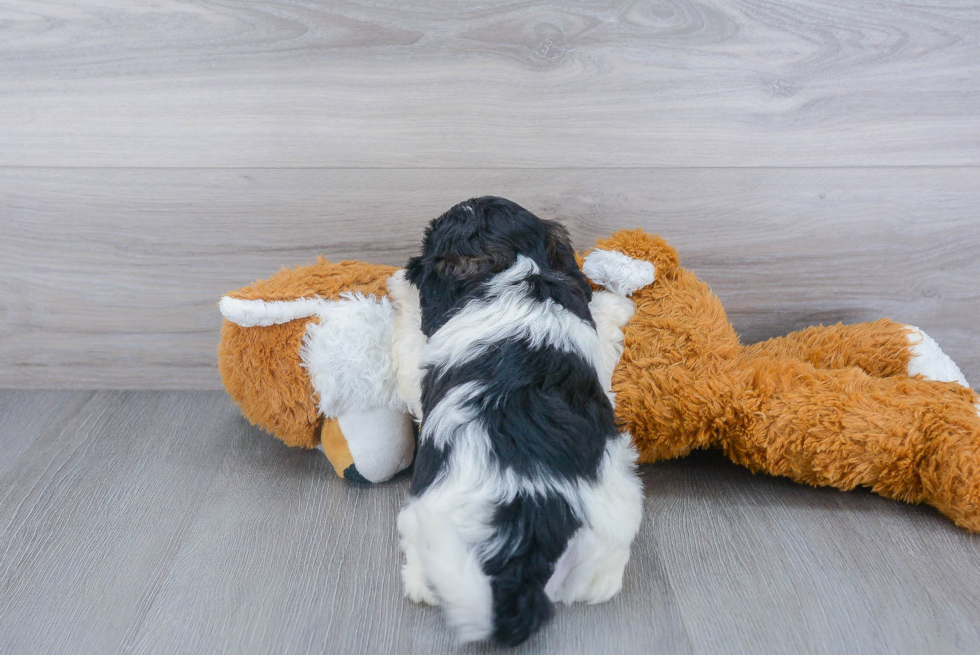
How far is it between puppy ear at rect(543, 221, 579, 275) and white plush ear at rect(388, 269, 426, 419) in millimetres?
216

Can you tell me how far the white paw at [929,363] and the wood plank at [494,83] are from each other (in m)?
0.34

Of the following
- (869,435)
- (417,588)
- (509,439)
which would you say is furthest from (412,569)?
(869,435)

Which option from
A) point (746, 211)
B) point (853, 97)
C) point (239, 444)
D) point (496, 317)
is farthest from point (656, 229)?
point (239, 444)

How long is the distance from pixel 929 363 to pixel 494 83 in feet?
2.93

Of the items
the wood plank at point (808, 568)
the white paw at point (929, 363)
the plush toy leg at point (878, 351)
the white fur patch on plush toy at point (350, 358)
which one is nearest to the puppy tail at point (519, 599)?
the wood plank at point (808, 568)

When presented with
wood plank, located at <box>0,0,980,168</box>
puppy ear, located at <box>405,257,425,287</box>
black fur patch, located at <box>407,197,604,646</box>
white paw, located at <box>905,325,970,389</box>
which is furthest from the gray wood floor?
wood plank, located at <box>0,0,980,168</box>

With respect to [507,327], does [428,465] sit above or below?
below

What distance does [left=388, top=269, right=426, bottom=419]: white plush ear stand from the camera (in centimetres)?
104

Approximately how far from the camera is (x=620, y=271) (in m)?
1.10

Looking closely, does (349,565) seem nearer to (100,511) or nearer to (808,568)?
(100,511)

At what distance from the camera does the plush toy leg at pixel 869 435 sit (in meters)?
0.98

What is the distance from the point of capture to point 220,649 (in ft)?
2.75

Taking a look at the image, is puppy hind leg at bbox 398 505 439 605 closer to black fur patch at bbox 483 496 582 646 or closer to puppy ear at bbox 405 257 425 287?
black fur patch at bbox 483 496 582 646

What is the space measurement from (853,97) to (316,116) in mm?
969
